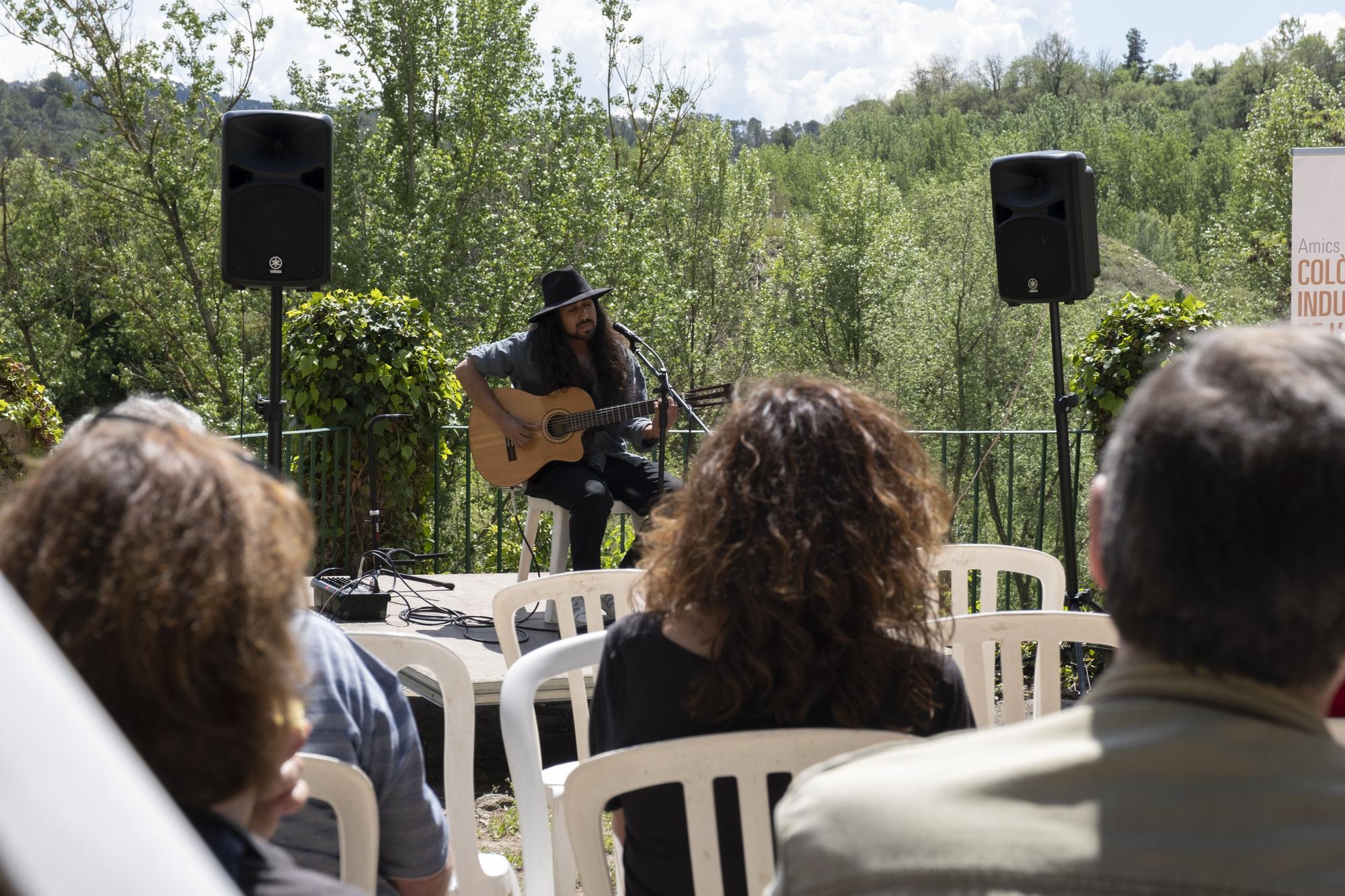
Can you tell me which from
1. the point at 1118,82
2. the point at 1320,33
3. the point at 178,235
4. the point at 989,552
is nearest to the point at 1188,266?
the point at 1320,33

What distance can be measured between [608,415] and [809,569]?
3319mm

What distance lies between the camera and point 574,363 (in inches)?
191

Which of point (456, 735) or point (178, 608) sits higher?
point (178, 608)

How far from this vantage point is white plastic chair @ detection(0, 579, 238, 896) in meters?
0.32

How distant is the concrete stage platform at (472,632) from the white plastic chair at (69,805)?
9.40 feet

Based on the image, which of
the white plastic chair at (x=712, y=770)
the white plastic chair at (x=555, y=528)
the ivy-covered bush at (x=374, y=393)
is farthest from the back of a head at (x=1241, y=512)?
the ivy-covered bush at (x=374, y=393)

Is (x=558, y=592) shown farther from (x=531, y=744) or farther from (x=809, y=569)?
(x=809, y=569)

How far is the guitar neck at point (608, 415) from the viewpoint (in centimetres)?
466

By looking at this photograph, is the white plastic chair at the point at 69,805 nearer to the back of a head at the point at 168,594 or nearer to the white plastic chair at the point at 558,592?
the back of a head at the point at 168,594

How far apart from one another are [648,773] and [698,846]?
0.43 feet

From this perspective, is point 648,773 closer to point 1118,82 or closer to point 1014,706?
point 1014,706

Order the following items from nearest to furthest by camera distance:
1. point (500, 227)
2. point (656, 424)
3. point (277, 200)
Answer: point (277, 200) → point (656, 424) → point (500, 227)

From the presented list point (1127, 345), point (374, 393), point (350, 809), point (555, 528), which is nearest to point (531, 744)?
point (350, 809)

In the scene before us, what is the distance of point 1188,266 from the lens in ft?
130
